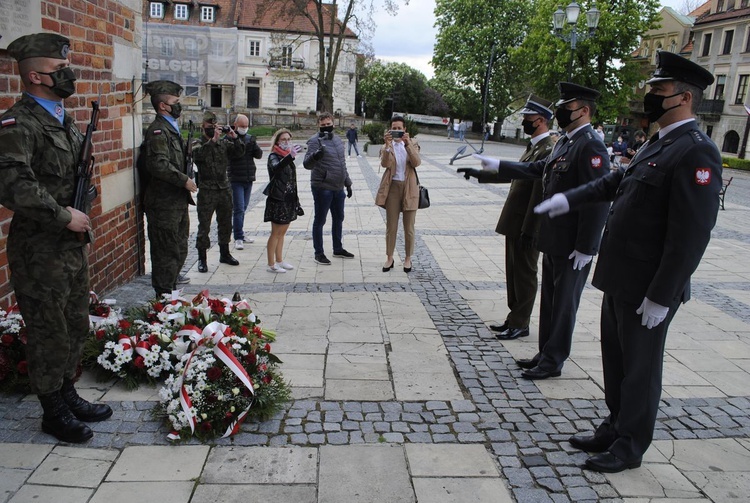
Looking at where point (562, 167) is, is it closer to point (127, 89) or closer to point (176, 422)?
point (176, 422)

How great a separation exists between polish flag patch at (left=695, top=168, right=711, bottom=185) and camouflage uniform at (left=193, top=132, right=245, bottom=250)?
565 centimetres

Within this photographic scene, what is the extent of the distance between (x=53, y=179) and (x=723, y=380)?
4865mm

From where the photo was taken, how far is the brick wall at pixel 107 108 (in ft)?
16.9

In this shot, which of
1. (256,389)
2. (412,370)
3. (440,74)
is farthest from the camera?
(440,74)

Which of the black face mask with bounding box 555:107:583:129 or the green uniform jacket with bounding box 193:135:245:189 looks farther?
the green uniform jacket with bounding box 193:135:245:189

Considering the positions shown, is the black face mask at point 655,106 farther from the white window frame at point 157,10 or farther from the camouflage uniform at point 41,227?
the white window frame at point 157,10

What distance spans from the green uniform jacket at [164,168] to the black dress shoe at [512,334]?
3.11 meters

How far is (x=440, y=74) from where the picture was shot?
183 ft

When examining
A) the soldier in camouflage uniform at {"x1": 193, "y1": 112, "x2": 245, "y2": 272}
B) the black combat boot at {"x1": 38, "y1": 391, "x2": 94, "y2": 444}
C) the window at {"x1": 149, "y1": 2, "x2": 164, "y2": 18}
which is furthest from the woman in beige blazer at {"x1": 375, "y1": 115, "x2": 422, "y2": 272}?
the window at {"x1": 149, "y1": 2, "x2": 164, "y2": 18}

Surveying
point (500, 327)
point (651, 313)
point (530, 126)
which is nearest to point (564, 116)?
point (530, 126)

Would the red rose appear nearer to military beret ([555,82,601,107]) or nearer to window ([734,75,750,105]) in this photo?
military beret ([555,82,601,107])

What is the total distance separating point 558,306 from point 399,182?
357 centimetres

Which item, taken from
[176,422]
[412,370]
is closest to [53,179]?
[176,422]

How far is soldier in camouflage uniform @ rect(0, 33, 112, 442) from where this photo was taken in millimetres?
3041
